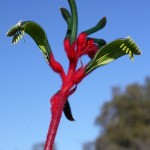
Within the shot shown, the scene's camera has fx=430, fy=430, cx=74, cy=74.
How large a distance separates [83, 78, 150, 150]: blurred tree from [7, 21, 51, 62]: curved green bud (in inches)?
1606

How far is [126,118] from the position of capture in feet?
148

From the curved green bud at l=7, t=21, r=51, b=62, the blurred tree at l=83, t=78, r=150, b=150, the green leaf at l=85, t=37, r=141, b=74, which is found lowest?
the green leaf at l=85, t=37, r=141, b=74

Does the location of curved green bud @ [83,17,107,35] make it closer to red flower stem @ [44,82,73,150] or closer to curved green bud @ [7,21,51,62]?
curved green bud @ [7,21,51,62]

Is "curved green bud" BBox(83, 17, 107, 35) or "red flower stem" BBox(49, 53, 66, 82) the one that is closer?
"red flower stem" BBox(49, 53, 66, 82)

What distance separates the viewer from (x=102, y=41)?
1.74 metres

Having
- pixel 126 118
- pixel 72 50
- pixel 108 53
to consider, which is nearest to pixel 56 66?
pixel 72 50

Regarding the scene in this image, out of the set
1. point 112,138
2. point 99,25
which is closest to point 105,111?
point 112,138

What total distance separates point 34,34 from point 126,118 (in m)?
44.1

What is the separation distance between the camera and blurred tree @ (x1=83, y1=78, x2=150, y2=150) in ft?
139

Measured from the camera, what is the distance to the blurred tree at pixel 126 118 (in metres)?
42.3

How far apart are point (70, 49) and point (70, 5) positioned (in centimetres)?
20

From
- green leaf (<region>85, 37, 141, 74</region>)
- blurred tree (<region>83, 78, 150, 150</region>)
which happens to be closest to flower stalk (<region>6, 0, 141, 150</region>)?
green leaf (<region>85, 37, 141, 74</region>)

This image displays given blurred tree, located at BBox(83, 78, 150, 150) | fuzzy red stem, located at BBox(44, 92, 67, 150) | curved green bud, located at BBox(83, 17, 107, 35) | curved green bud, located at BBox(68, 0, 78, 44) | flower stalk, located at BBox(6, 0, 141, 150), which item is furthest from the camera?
blurred tree, located at BBox(83, 78, 150, 150)

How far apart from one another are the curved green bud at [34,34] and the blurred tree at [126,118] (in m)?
40.8
